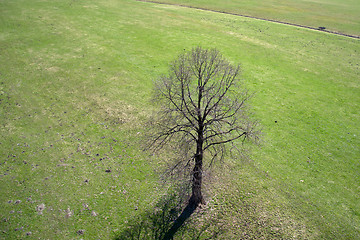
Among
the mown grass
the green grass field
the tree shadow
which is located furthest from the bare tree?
the mown grass

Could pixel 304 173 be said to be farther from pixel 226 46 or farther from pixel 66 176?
pixel 226 46

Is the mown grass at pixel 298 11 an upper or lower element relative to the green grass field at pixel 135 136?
upper

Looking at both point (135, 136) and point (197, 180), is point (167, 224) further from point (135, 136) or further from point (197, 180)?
point (135, 136)

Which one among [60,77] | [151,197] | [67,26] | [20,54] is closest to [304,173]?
[151,197]

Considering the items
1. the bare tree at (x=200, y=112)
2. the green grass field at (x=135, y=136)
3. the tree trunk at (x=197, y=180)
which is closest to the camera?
the bare tree at (x=200, y=112)

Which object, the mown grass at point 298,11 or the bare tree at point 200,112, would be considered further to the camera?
the mown grass at point 298,11

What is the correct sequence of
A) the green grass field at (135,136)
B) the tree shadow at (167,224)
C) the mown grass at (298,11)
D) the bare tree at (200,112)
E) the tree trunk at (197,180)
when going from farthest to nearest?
the mown grass at (298,11) → the green grass field at (135,136) → the tree shadow at (167,224) → the tree trunk at (197,180) → the bare tree at (200,112)

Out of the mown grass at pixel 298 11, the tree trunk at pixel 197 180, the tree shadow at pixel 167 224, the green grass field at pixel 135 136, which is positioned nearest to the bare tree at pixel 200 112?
the tree trunk at pixel 197 180

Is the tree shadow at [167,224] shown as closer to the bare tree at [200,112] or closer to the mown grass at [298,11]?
the bare tree at [200,112]
